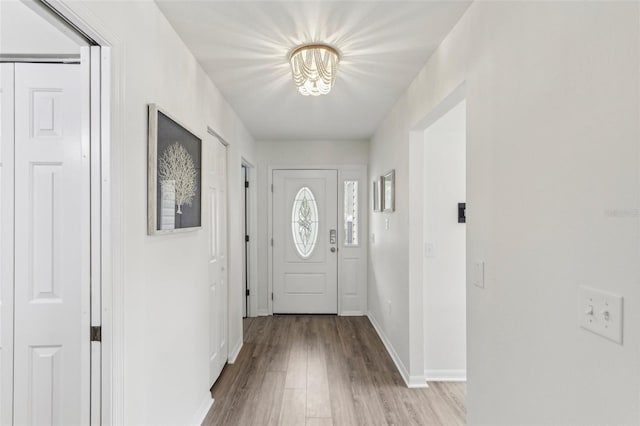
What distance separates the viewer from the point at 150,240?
5.26 feet

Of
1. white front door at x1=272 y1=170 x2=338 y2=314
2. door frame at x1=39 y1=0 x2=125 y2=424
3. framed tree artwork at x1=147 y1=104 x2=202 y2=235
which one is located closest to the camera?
door frame at x1=39 y1=0 x2=125 y2=424

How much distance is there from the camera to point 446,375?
289cm

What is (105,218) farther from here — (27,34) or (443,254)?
(443,254)

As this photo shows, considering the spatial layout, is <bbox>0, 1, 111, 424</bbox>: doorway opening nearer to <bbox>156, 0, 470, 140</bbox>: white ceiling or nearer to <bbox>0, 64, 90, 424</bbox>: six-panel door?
<bbox>0, 64, 90, 424</bbox>: six-panel door

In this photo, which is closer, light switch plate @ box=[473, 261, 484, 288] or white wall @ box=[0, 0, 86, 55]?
white wall @ box=[0, 0, 86, 55]

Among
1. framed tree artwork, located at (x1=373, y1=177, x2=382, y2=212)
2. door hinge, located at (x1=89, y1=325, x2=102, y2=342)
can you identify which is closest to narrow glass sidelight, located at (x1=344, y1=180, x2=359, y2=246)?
framed tree artwork, located at (x1=373, y1=177, x2=382, y2=212)

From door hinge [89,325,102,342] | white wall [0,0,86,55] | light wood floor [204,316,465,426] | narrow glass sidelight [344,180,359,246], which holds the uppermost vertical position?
white wall [0,0,86,55]

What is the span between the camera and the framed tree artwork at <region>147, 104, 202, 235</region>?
1.58 m

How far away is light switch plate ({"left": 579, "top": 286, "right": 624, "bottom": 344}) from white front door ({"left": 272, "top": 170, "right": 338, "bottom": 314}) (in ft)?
12.4

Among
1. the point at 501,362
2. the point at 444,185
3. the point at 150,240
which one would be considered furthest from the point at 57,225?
the point at 444,185

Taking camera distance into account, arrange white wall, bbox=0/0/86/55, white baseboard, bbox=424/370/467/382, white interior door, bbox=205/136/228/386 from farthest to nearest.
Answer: white baseboard, bbox=424/370/467/382
white interior door, bbox=205/136/228/386
white wall, bbox=0/0/86/55

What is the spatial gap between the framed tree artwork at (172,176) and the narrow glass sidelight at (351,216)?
2.75m

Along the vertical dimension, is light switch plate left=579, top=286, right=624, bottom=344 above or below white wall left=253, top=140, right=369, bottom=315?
below

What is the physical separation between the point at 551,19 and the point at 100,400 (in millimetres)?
2059
